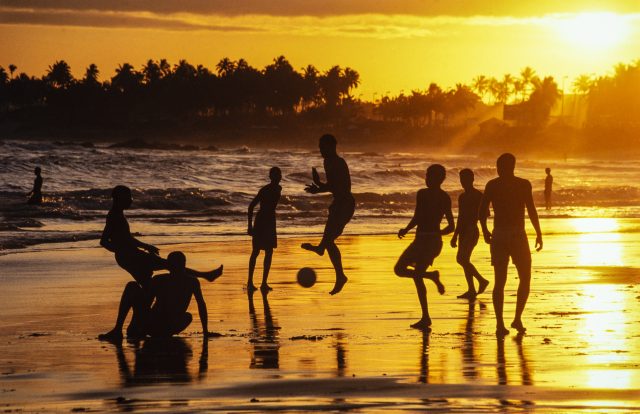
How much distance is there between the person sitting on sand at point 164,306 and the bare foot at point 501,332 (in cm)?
266

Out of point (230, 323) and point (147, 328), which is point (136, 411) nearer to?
point (147, 328)

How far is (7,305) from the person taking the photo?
13.9m

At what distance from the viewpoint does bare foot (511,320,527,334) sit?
11.5m

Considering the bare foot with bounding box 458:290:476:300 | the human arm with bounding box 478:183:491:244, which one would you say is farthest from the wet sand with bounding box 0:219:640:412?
the human arm with bounding box 478:183:491:244

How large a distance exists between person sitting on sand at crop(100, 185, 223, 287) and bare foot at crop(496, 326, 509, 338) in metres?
2.65

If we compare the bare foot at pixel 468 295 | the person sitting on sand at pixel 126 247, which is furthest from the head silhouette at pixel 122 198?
the bare foot at pixel 468 295

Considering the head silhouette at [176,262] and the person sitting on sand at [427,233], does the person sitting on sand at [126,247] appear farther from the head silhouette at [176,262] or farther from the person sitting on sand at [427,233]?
the person sitting on sand at [427,233]

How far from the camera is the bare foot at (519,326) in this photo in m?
11.5

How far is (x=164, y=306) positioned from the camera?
439 inches

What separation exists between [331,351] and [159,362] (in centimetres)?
148

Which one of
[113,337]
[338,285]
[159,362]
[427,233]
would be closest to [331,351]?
[159,362]

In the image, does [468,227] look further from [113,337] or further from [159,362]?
[159,362]

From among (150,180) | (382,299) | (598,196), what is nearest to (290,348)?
(382,299)

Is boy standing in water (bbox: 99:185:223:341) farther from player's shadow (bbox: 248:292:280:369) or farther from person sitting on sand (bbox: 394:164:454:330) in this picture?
person sitting on sand (bbox: 394:164:454:330)
